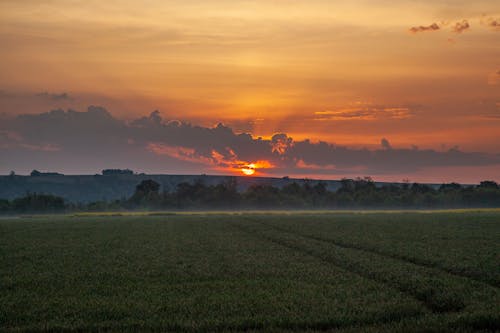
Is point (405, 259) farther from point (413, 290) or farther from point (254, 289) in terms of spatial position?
point (254, 289)

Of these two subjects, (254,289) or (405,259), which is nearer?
(254,289)

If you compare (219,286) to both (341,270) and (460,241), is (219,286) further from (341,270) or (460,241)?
(460,241)

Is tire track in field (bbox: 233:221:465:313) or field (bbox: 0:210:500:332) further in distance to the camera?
tire track in field (bbox: 233:221:465:313)

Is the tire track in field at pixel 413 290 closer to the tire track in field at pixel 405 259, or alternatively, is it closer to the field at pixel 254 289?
the field at pixel 254 289

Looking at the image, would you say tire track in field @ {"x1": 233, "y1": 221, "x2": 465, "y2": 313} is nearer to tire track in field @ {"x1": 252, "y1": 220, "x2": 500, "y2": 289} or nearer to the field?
the field

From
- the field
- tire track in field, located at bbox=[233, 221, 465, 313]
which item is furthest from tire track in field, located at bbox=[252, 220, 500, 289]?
tire track in field, located at bbox=[233, 221, 465, 313]

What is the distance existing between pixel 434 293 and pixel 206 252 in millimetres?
18611

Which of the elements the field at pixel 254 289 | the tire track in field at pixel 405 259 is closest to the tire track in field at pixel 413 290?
the field at pixel 254 289

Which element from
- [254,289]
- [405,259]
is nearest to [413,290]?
[254,289]

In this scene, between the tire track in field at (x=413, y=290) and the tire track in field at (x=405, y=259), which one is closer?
the tire track in field at (x=413, y=290)

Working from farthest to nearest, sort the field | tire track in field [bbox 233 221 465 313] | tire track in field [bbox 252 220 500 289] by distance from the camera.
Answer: tire track in field [bbox 252 220 500 289], tire track in field [bbox 233 221 465 313], the field

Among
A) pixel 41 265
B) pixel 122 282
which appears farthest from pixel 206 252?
pixel 122 282

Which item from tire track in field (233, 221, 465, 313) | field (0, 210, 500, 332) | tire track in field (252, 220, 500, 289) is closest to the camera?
field (0, 210, 500, 332)

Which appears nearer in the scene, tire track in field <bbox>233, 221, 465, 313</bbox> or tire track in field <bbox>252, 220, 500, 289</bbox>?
tire track in field <bbox>233, 221, 465, 313</bbox>
